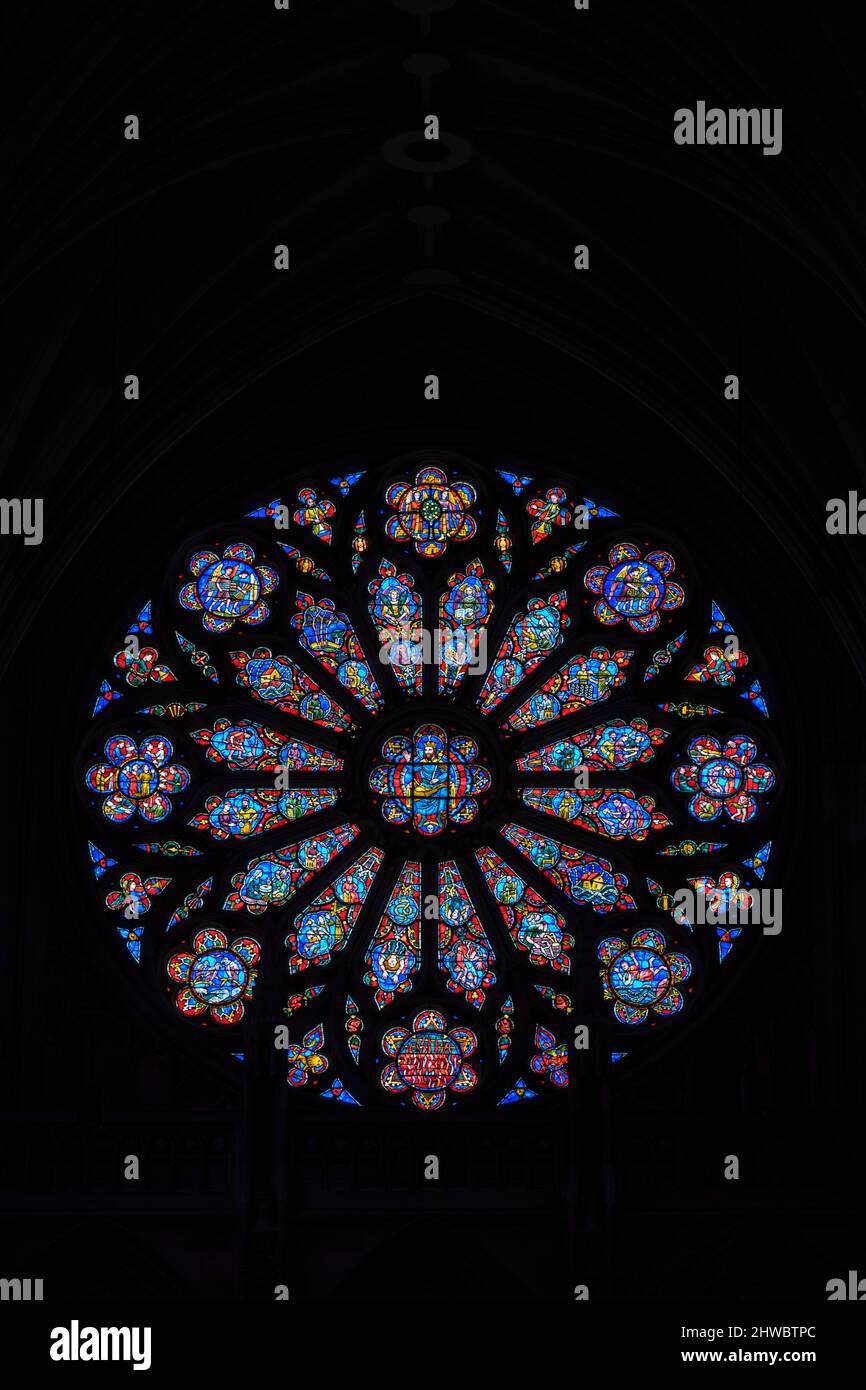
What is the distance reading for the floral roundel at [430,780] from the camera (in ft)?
72.4

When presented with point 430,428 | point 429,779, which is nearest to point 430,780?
point 429,779

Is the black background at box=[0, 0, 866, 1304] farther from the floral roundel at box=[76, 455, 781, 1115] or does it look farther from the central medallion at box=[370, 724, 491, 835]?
the central medallion at box=[370, 724, 491, 835]

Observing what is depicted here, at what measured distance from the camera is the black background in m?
17.1

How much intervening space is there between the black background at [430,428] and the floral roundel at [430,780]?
373mm

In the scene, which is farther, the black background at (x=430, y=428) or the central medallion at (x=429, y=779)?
the central medallion at (x=429, y=779)

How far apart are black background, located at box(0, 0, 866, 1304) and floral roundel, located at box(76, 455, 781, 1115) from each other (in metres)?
0.37

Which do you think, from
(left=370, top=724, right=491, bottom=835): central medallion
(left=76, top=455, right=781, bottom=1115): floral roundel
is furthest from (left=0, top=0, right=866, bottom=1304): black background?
(left=370, top=724, right=491, bottom=835): central medallion

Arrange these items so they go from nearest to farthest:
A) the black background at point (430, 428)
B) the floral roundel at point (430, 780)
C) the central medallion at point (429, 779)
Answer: the black background at point (430, 428) < the floral roundel at point (430, 780) < the central medallion at point (429, 779)

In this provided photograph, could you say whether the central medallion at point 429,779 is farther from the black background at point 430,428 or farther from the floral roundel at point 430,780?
the black background at point 430,428

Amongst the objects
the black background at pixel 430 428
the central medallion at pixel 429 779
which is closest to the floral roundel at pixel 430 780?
the central medallion at pixel 429 779

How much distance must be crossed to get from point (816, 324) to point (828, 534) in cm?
179

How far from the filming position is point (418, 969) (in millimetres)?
22281

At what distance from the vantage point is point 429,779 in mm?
23000
